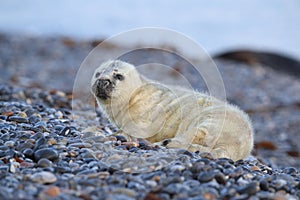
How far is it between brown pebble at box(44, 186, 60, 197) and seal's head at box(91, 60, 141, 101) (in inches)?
79.0

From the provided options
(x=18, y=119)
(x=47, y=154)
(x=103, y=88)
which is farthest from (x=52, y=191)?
(x=18, y=119)

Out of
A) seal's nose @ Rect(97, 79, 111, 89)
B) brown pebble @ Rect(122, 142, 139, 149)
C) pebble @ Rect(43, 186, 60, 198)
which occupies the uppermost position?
seal's nose @ Rect(97, 79, 111, 89)

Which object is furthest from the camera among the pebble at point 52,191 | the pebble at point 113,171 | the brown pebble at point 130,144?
the brown pebble at point 130,144

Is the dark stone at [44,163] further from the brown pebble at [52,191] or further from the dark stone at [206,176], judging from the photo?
the dark stone at [206,176]

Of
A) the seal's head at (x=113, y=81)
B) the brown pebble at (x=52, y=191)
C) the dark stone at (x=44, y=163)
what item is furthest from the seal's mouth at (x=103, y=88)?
the brown pebble at (x=52, y=191)

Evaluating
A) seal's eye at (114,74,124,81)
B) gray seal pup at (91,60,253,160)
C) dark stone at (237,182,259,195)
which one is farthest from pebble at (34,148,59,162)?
dark stone at (237,182,259,195)

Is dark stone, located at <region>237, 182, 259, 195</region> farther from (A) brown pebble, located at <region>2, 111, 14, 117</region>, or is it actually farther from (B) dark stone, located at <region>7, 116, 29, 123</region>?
(A) brown pebble, located at <region>2, 111, 14, 117</region>

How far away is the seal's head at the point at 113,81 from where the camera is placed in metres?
5.48

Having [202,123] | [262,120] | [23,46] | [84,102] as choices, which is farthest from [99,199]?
[23,46]

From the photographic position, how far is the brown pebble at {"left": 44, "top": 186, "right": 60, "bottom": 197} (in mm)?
3510

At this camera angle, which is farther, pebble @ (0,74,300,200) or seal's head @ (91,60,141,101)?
seal's head @ (91,60,141,101)

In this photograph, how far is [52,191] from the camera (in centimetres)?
354

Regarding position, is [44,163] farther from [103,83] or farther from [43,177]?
[103,83]

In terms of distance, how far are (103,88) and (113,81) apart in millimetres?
132
